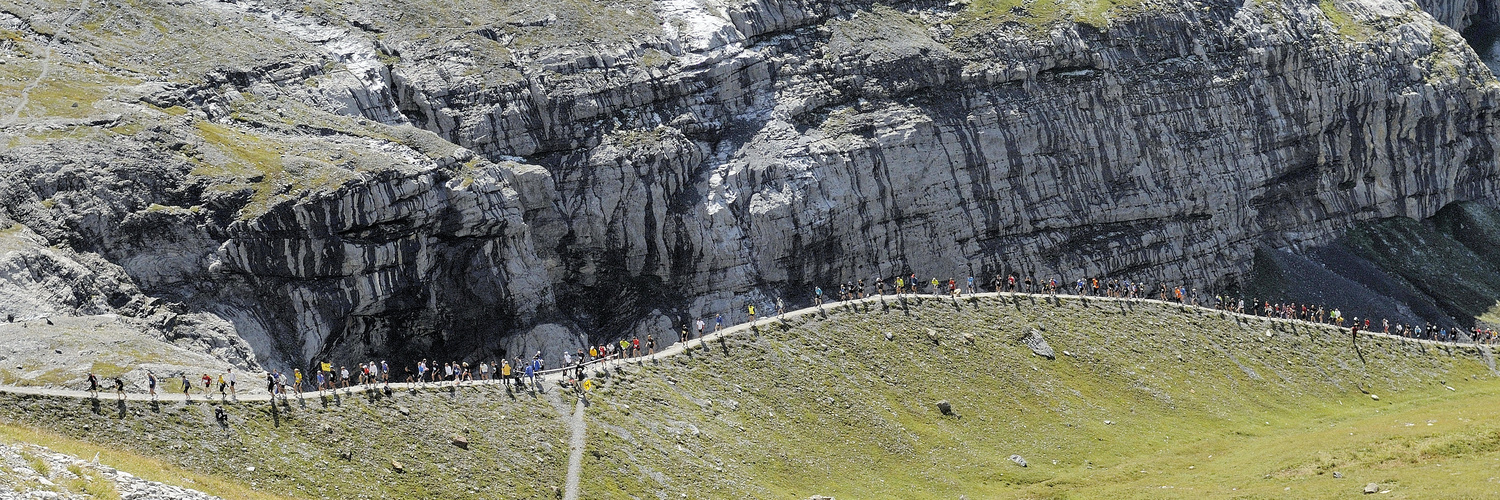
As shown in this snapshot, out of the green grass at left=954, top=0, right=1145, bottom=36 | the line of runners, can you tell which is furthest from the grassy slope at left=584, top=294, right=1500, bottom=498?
the green grass at left=954, top=0, right=1145, bottom=36

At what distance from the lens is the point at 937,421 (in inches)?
3243

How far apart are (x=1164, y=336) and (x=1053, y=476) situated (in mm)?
29491

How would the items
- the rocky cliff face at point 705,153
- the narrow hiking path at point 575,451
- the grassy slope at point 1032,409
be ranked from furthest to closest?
the rocky cliff face at point 705,153 < the grassy slope at point 1032,409 < the narrow hiking path at point 575,451

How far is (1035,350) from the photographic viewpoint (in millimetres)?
94375

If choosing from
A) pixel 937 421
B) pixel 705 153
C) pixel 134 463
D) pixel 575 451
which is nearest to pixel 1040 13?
pixel 705 153

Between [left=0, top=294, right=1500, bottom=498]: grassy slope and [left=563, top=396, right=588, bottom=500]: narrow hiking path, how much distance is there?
50cm

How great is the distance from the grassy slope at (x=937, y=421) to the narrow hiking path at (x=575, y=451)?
50cm

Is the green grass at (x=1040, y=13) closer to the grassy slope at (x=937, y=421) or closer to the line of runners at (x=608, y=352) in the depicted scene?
the line of runners at (x=608, y=352)

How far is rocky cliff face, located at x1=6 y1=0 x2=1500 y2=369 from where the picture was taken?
100500 mm

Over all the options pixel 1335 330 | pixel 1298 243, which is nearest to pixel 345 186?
pixel 1335 330

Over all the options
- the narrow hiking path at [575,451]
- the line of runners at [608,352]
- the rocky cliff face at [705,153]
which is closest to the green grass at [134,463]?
the line of runners at [608,352]

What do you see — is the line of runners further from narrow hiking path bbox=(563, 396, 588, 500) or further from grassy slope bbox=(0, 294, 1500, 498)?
narrow hiking path bbox=(563, 396, 588, 500)

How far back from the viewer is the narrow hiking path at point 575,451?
64688 millimetres

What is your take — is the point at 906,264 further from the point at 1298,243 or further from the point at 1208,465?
the point at 1208,465
